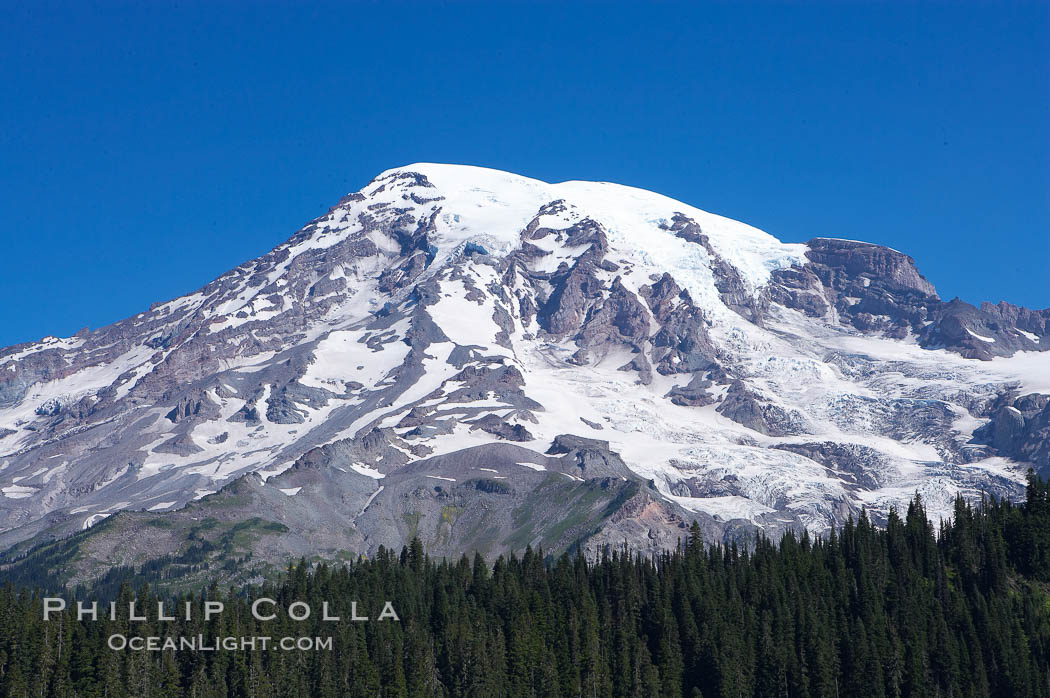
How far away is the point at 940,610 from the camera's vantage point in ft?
626

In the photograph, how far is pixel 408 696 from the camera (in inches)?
6540

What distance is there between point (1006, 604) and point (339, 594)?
299 ft

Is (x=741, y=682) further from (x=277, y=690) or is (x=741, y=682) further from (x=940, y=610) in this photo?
(x=277, y=690)

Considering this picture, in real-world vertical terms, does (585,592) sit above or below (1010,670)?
above

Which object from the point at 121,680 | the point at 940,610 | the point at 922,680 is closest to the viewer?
the point at 121,680

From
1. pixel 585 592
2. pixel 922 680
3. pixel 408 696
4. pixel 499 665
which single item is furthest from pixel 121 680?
pixel 922 680

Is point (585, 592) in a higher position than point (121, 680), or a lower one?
higher

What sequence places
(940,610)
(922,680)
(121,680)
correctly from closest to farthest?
(121,680)
(922,680)
(940,610)

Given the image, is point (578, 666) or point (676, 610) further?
point (676, 610)

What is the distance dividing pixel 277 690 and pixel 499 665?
27095 mm

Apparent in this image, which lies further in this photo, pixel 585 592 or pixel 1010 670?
pixel 585 592

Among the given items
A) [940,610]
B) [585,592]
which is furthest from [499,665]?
[940,610]

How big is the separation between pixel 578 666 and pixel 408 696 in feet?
76.5

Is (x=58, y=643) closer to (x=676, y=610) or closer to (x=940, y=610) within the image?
(x=676, y=610)
